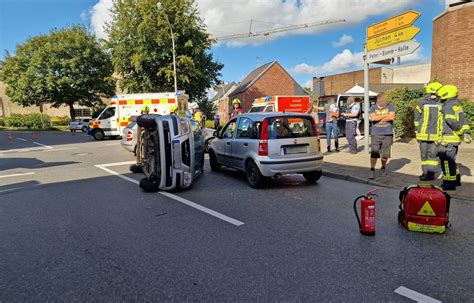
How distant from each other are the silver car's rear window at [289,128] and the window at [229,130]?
1.47 meters

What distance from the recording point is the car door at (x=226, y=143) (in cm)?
779

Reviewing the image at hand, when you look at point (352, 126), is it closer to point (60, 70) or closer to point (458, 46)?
point (458, 46)

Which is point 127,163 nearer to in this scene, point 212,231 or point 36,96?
point 212,231

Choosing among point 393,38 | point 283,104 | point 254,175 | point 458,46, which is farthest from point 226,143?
point 458,46

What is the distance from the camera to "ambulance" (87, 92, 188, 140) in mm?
19172

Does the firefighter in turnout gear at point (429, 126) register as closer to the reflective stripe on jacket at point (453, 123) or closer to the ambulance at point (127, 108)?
the reflective stripe on jacket at point (453, 123)

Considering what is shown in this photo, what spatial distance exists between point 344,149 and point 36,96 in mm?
38033

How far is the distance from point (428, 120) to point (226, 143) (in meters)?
4.32

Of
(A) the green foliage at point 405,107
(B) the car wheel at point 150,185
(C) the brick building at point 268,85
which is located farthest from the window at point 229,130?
(C) the brick building at point 268,85

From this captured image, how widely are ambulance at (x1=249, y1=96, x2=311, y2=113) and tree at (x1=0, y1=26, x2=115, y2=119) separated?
23.1m

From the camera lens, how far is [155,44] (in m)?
28.4

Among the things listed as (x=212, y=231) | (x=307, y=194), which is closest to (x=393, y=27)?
(x=307, y=194)

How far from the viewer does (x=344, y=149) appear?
1198cm

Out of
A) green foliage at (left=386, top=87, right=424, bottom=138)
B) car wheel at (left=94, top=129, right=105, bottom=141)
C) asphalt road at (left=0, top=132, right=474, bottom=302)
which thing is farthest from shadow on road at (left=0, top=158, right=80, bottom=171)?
green foliage at (left=386, top=87, right=424, bottom=138)
